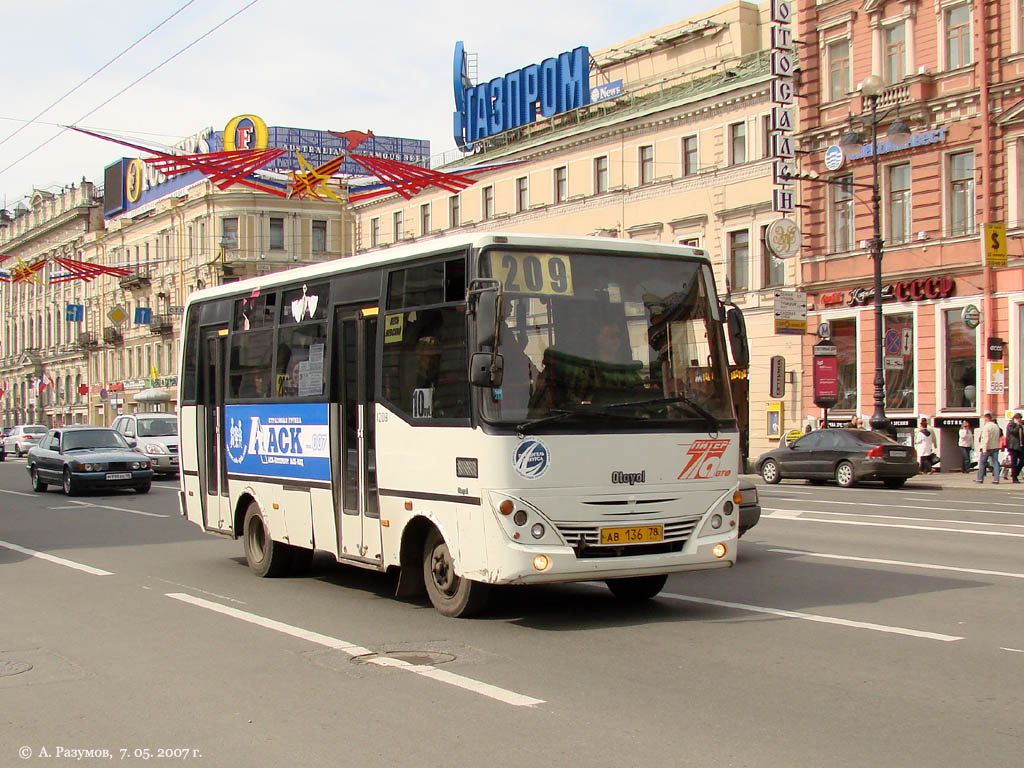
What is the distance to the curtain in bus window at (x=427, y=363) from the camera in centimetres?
939

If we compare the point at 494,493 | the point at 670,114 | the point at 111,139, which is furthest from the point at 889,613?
the point at 670,114

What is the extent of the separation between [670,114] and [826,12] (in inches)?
312

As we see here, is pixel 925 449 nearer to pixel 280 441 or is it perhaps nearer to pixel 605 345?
pixel 280 441

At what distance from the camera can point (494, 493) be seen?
→ 29.6 feet

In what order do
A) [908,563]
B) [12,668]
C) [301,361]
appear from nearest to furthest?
[12,668], [301,361], [908,563]

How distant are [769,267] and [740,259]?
160cm

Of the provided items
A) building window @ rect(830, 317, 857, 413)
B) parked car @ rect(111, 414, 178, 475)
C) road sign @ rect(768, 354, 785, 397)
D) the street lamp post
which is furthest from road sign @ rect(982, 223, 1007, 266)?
parked car @ rect(111, 414, 178, 475)

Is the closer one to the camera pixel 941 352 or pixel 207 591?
pixel 207 591

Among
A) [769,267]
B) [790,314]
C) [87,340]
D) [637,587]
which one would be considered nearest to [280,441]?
[637,587]

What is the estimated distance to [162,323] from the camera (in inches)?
3061

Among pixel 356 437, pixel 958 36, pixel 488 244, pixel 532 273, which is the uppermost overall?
pixel 958 36

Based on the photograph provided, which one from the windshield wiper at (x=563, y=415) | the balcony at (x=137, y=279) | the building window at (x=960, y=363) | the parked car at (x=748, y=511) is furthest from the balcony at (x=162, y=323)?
the windshield wiper at (x=563, y=415)

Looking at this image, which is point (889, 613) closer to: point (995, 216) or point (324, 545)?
point (324, 545)

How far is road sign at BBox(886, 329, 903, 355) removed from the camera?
3691 cm
